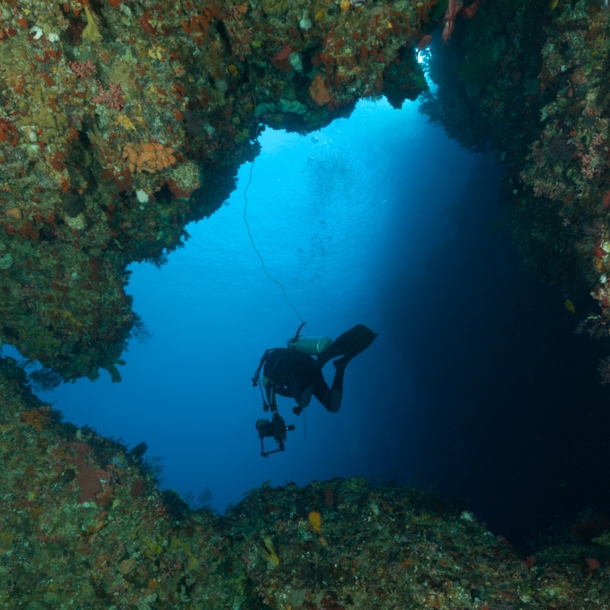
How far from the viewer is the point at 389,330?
84.8 feet

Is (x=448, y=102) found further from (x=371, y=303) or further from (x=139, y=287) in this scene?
(x=139, y=287)

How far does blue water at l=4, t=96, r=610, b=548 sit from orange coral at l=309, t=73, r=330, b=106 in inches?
207

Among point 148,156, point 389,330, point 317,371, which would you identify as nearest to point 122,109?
point 148,156

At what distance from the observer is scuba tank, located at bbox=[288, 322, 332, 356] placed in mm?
8141

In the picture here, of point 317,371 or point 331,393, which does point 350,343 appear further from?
point 331,393

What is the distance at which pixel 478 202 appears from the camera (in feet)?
50.8

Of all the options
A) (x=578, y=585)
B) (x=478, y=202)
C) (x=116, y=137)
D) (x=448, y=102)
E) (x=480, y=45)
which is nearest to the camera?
(x=578, y=585)

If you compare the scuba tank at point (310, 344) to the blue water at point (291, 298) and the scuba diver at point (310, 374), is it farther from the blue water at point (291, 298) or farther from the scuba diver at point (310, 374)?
the blue water at point (291, 298)

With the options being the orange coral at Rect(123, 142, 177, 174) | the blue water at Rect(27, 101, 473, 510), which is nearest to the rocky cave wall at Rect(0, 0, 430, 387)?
the orange coral at Rect(123, 142, 177, 174)

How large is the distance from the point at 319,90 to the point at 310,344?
5.57 metres

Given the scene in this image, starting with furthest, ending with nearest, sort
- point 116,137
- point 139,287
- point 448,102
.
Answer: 1. point 139,287
2. point 448,102
3. point 116,137

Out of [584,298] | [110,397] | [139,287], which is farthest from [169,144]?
[110,397]

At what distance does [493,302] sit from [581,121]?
11.4m

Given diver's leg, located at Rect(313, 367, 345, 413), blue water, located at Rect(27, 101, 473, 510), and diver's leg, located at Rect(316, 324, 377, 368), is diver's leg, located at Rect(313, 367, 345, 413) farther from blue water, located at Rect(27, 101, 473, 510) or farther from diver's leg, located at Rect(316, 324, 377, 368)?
blue water, located at Rect(27, 101, 473, 510)
